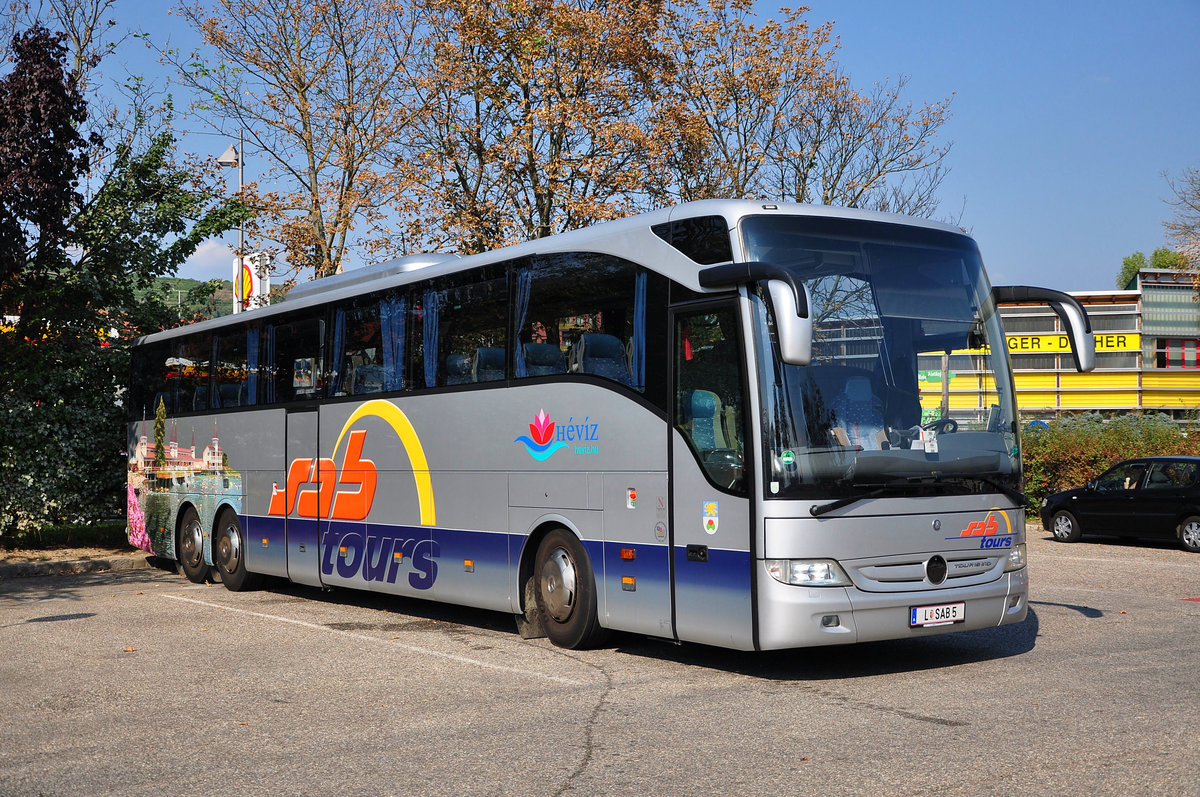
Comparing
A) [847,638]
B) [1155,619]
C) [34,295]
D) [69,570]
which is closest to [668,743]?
[847,638]

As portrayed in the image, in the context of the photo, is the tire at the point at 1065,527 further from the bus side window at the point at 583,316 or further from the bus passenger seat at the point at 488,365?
the bus side window at the point at 583,316

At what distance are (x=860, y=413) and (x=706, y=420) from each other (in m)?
1.12

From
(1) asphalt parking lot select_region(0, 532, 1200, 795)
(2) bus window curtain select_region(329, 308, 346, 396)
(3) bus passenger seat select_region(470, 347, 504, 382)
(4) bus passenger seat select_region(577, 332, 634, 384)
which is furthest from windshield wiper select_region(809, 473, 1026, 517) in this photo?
(2) bus window curtain select_region(329, 308, 346, 396)

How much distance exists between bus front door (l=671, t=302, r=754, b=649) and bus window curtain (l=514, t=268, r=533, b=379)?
204 cm

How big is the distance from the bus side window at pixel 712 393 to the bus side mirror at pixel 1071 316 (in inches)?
99.9

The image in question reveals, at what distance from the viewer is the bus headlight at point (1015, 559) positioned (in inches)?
368

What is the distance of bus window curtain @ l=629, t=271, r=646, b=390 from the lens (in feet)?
31.3

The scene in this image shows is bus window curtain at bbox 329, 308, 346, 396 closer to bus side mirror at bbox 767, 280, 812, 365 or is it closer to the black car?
bus side mirror at bbox 767, 280, 812, 365

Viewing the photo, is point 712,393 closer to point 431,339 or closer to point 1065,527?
point 431,339

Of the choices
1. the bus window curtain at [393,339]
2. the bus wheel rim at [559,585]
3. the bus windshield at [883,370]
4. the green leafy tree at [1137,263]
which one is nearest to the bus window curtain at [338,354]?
the bus window curtain at [393,339]

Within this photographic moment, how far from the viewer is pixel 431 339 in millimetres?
12211

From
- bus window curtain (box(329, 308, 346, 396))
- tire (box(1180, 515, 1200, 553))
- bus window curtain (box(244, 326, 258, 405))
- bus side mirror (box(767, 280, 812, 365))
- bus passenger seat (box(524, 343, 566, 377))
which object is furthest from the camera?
tire (box(1180, 515, 1200, 553))

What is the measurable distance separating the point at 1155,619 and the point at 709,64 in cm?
2167

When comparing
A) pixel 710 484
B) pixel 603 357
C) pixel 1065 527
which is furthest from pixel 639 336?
pixel 1065 527
